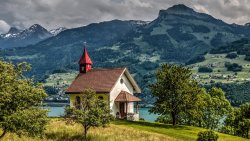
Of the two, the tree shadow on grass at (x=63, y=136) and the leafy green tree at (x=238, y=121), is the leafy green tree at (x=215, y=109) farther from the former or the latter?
the tree shadow on grass at (x=63, y=136)

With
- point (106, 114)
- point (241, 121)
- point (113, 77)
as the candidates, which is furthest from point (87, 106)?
point (241, 121)

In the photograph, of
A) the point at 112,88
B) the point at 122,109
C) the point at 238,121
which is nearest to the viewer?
the point at 112,88

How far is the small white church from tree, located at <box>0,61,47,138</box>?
136 ft

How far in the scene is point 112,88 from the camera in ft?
245

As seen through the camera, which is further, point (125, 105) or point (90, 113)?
point (125, 105)

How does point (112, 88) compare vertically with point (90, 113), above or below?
above

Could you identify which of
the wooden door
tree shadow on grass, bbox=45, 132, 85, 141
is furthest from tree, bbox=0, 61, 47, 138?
the wooden door

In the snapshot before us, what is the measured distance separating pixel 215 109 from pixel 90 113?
5027 centimetres

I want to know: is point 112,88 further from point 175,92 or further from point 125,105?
point 175,92

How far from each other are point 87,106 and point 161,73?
23.2 metres

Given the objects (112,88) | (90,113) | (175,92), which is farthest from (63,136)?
(112,88)

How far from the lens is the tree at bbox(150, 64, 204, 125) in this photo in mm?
66438

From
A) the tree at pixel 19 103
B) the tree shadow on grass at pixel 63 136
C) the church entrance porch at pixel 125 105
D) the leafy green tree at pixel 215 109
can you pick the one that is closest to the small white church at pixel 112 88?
the church entrance porch at pixel 125 105

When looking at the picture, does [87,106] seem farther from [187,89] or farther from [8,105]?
[187,89]
